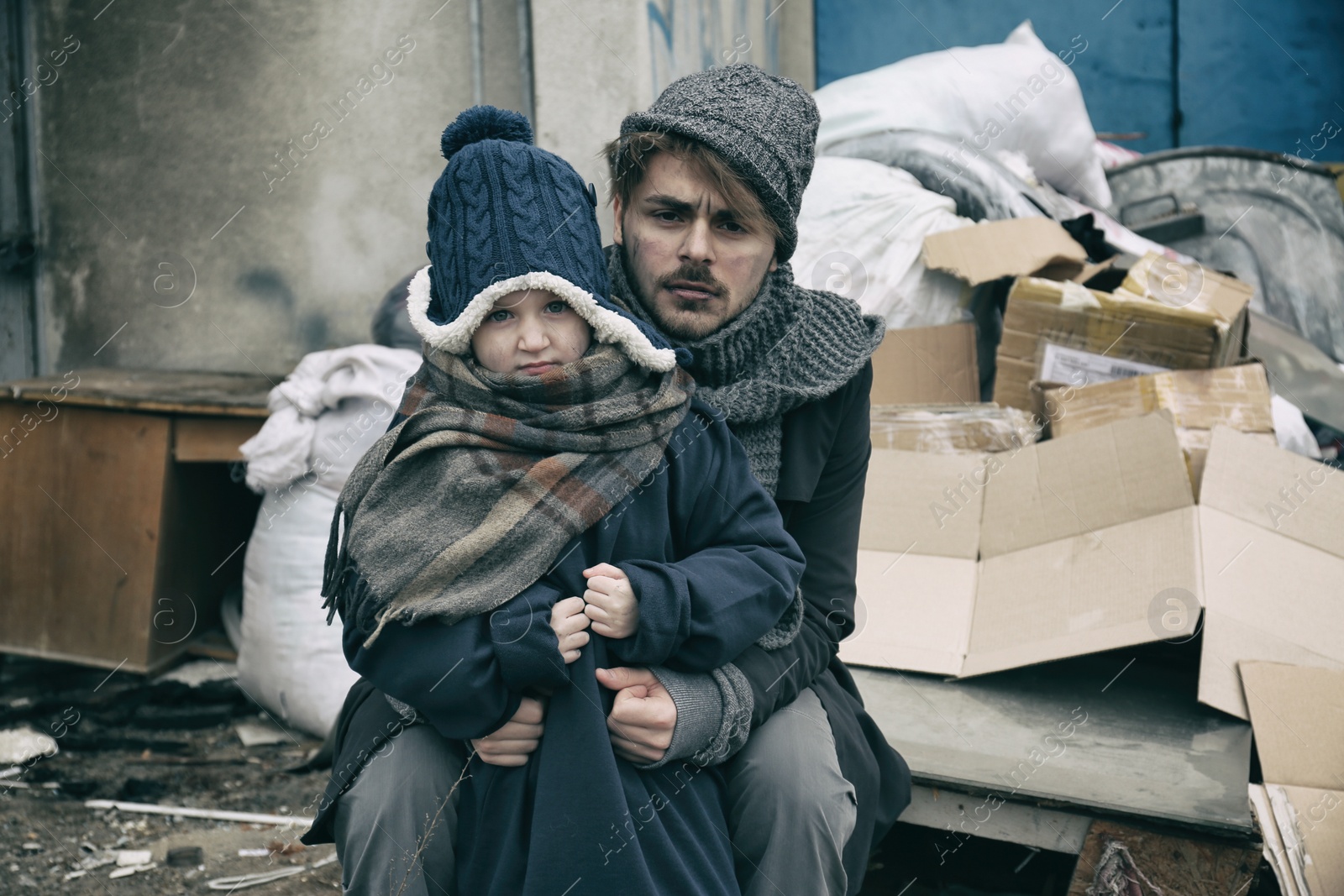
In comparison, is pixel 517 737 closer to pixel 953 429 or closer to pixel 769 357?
pixel 769 357

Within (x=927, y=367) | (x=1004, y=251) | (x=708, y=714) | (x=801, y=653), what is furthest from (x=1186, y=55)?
(x=708, y=714)

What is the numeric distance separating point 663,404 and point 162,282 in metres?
3.43

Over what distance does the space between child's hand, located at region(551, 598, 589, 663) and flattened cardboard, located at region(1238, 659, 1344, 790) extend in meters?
1.45

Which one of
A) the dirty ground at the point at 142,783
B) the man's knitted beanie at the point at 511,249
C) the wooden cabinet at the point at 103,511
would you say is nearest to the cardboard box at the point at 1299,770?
the man's knitted beanie at the point at 511,249

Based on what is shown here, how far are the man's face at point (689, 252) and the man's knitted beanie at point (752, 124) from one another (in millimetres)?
58

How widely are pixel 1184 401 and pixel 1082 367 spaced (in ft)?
0.98

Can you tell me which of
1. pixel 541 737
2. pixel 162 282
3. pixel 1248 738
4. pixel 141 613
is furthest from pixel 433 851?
pixel 162 282

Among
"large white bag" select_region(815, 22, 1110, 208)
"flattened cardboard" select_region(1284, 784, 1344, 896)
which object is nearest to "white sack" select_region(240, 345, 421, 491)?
"large white bag" select_region(815, 22, 1110, 208)

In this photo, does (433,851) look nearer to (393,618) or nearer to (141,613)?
(393,618)

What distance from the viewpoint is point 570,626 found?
4.48ft

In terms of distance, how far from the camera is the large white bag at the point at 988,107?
373cm

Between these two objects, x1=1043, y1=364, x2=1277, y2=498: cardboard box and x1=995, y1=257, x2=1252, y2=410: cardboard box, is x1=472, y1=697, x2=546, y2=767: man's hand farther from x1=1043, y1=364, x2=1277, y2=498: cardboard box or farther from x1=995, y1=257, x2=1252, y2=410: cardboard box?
x1=995, y1=257, x2=1252, y2=410: cardboard box

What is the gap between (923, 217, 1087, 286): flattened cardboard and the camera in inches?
121

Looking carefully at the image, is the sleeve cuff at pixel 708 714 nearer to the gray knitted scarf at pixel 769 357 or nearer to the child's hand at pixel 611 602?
the child's hand at pixel 611 602
